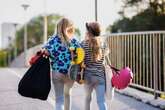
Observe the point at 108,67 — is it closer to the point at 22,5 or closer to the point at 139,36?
the point at 139,36

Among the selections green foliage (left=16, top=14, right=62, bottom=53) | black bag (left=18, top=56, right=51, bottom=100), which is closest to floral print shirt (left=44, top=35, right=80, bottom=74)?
black bag (left=18, top=56, right=51, bottom=100)

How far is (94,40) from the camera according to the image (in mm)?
7297

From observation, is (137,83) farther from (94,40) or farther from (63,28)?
(63,28)

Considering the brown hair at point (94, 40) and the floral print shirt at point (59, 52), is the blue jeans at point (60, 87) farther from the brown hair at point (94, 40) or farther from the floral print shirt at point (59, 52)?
the brown hair at point (94, 40)

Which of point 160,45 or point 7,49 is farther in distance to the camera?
point 7,49

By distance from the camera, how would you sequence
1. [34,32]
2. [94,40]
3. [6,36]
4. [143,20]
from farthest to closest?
[34,32], [6,36], [143,20], [94,40]

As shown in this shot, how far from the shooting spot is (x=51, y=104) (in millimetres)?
10180

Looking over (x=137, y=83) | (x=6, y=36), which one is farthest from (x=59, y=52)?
(x=6, y=36)

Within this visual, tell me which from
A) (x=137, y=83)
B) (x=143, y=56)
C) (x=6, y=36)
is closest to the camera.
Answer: (x=143, y=56)

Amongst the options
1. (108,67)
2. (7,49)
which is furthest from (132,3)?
(7,49)

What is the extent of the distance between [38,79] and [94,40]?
961 millimetres

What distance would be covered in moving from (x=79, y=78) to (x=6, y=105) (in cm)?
310

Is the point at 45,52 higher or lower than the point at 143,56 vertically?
higher

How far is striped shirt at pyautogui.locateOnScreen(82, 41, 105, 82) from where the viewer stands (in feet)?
24.2
